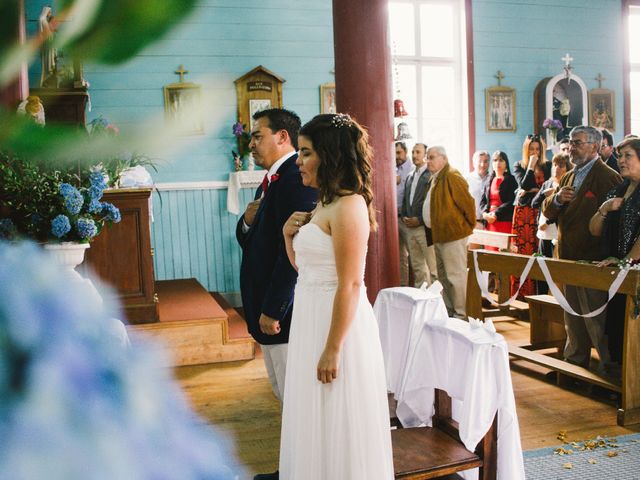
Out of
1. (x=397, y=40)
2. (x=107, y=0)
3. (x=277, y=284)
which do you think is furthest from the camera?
(x=397, y=40)

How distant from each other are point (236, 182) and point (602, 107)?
475cm

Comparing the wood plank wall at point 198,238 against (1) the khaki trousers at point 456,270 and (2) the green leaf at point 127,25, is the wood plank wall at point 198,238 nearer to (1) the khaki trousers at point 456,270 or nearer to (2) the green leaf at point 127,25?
(1) the khaki trousers at point 456,270

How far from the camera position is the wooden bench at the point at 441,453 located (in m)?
2.14

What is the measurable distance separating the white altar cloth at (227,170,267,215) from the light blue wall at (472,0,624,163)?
9.16ft

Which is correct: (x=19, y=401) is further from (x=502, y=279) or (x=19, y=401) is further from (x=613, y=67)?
(x=613, y=67)

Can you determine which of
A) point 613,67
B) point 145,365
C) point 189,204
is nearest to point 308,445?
point 145,365

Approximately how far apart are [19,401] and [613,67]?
938 centimetres

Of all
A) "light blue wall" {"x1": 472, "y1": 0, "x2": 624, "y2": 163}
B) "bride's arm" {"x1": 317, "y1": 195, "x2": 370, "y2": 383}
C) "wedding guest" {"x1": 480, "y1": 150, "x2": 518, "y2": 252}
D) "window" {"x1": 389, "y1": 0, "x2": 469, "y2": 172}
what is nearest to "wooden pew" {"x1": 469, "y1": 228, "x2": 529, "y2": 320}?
"wedding guest" {"x1": 480, "y1": 150, "x2": 518, "y2": 252}

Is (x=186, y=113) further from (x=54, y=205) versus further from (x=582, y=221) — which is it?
(x=582, y=221)

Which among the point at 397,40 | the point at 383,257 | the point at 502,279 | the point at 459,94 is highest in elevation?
the point at 397,40

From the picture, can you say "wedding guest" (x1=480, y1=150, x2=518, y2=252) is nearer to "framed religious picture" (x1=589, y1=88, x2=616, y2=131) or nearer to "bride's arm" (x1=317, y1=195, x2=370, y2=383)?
"framed religious picture" (x1=589, y1=88, x2=616, y2=131)

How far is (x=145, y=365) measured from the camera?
0.26 metres

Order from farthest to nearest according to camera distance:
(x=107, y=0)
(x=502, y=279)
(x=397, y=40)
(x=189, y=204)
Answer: (x=397, y=40) → (x=189, y=204) → (x=502, y=279) → (x=107, y=0)

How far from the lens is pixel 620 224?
3.71 m
